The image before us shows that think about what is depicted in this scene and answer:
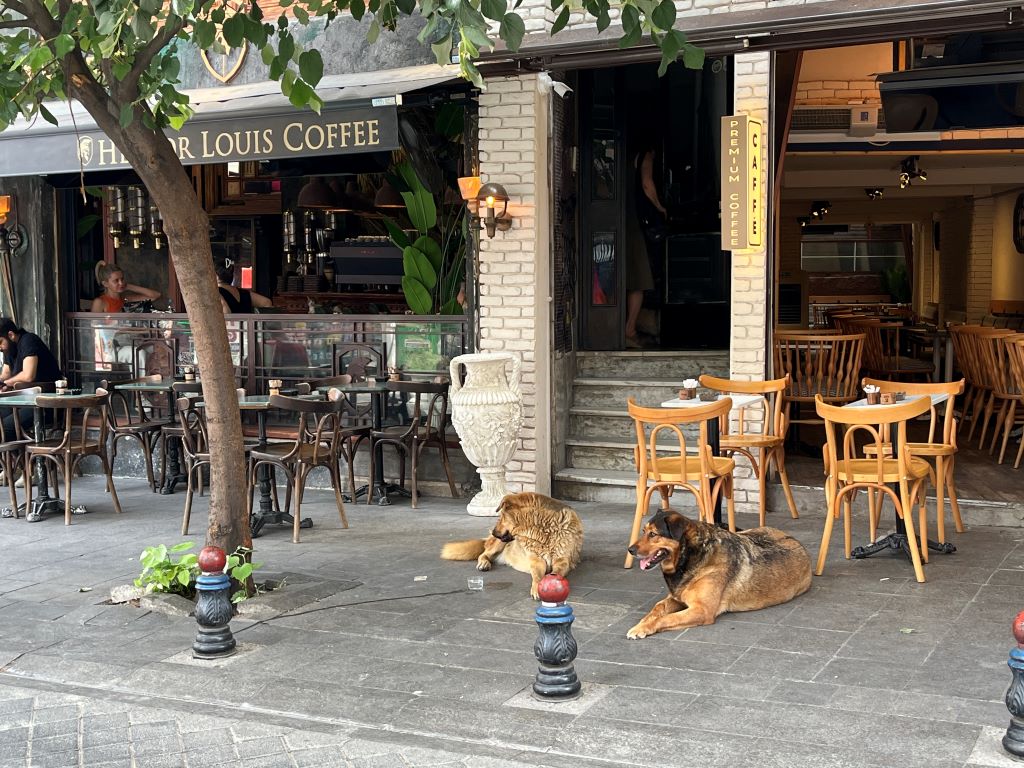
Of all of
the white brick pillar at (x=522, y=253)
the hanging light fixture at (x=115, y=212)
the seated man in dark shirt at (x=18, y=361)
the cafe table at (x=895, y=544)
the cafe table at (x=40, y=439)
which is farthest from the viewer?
the hanging light fixture at (x=115, y=212)

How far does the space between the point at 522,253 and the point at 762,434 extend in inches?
90.2

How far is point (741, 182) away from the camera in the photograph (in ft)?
26.8

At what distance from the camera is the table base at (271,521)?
8.20 m

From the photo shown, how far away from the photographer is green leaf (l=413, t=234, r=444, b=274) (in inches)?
404

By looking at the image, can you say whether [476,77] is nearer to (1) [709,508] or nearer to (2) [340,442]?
(1) [709,508]

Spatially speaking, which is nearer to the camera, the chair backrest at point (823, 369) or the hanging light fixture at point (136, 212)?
the chair backrest at point (823, 369)

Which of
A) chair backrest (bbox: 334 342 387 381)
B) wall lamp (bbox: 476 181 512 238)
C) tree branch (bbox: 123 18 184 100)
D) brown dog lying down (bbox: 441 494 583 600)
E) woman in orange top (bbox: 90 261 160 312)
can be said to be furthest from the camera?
woman in orange top (bbox: 90 261 160 312)

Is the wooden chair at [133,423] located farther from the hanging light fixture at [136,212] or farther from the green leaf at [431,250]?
the green leaf at [431,250]

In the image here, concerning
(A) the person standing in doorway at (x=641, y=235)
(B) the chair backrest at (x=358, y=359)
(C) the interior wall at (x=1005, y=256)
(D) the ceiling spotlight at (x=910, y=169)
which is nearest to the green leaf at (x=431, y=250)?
(B) the chair backrest at (x=358, y=359)

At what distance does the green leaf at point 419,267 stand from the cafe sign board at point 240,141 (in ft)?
4.33

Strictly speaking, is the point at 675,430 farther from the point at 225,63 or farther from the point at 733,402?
the point at 225,63

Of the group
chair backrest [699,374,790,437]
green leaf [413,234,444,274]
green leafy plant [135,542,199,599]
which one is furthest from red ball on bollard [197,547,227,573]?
green leaf [413,234,444,274]

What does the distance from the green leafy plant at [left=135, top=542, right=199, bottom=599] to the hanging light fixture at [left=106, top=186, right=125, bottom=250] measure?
730cm

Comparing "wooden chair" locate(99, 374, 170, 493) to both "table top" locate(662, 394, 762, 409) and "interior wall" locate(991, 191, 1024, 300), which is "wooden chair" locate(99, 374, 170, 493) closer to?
"table top" locate(662, 394, 762, 409)
